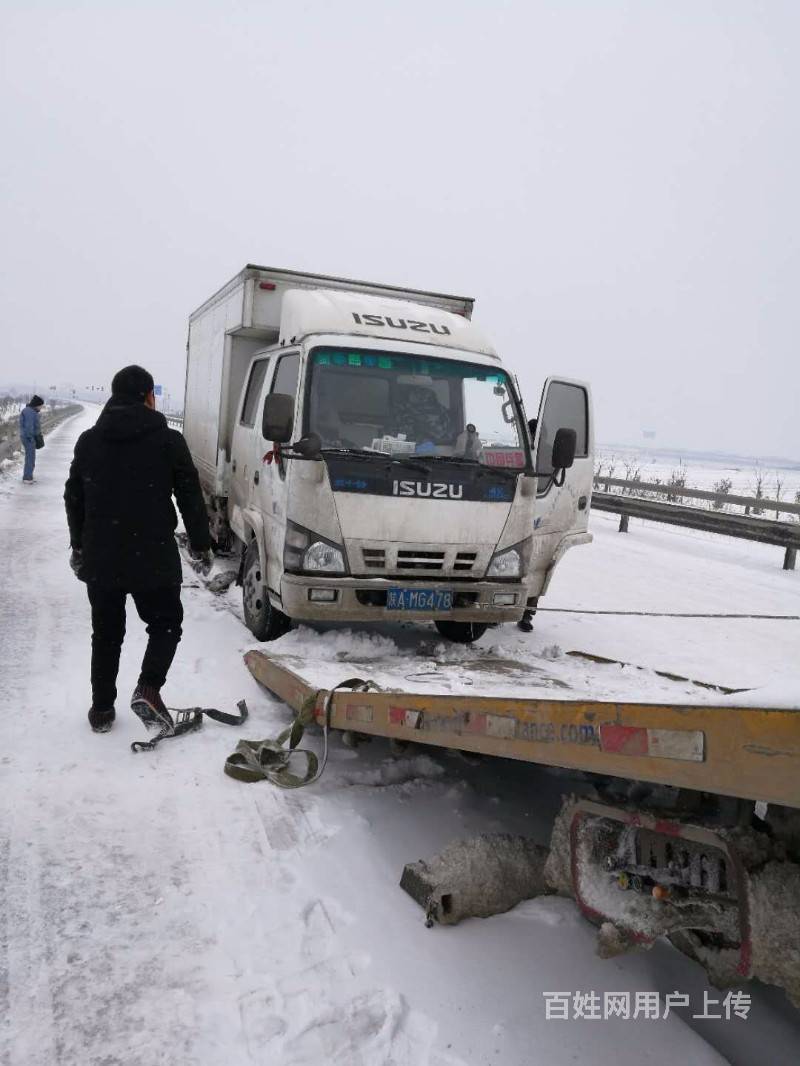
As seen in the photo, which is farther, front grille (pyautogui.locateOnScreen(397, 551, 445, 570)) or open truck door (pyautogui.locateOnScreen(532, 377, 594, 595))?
open truck door (pyautogui.locateOnScreen(532, 377, 594, 595))

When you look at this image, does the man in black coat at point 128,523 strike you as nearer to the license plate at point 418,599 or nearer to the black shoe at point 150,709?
the black shoe at point 150,709

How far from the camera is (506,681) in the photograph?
390cm

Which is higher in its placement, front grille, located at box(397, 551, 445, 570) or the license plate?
front grille, located at box(397, 551, 445, 570)

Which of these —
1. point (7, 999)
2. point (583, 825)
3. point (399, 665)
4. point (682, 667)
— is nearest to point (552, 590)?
point (682, 667)

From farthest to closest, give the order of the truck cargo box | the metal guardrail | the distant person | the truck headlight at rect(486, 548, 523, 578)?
1. the distant person
2. the metal guardrail
3. the truck cargo box
4. the truck headlight at rect(486, 548, 523, 578)

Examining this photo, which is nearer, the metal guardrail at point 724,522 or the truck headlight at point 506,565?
the truck headlight at point 506,565

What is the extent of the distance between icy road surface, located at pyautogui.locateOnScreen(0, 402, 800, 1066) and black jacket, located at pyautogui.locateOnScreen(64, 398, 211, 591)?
0.87 m

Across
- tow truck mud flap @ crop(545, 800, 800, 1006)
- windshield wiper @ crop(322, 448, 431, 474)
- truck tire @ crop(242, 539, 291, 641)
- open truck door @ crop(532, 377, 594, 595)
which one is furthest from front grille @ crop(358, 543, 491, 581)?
tow truck mud flap @ crop(545, 800, 800, 1006)

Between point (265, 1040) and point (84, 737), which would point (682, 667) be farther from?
point (265, 1040)

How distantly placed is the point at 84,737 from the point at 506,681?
7.06 feet

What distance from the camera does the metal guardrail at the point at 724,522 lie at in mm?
11492

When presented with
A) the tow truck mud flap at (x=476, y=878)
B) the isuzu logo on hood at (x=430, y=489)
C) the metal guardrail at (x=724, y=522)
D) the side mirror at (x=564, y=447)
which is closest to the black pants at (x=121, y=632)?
the isuzu logo on hood at (x=430, y=489)

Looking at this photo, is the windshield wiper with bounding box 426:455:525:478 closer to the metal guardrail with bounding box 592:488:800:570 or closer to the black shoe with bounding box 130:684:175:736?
the black shoe with bounding box 130:684:175:736

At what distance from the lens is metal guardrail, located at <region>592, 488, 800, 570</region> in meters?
11.5
